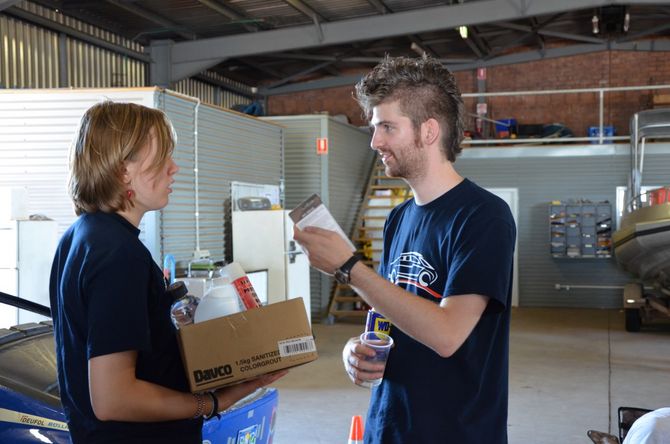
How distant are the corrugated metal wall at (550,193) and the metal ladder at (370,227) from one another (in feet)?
4.83

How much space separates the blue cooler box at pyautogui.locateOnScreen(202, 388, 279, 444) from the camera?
2908 millimetres

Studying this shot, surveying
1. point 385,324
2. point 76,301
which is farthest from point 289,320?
point 76,301

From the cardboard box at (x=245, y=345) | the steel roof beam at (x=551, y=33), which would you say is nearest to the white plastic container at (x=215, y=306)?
the cardboard box at (x=245, y=345)

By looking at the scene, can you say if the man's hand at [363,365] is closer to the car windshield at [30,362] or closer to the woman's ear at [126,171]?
the woman's ear at [126,171]

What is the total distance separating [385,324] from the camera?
78.0 inches

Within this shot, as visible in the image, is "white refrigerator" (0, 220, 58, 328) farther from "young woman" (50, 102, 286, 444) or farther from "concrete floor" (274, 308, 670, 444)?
"young woman" (50, 102, 286, 444)

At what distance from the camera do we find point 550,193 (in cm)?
1338

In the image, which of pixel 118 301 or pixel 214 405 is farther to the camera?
pixel 214 405

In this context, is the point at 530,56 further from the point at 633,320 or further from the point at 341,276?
the point at 341,276

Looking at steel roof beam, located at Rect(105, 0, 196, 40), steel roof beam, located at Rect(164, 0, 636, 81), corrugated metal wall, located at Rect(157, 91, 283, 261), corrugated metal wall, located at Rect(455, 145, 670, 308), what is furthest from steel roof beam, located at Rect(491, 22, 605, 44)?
corrugated metal wall, located at Rect(157, 91, 283, 261)

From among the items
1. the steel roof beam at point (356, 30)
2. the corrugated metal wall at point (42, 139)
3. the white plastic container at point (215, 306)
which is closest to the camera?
the white plastic container at point (215, 306)

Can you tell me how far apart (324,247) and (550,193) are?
12312 millimetres

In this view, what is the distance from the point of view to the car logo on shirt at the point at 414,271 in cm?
189

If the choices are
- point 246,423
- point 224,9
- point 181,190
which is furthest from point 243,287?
point 224,9
